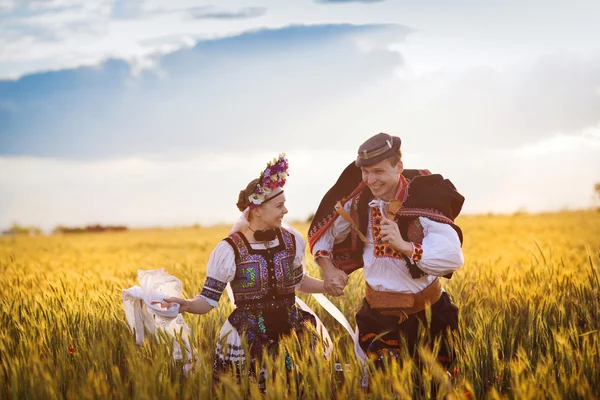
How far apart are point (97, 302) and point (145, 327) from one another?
170 cm

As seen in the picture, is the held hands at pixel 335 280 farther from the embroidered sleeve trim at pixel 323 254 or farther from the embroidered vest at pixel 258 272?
the embroidered vest at pixel 258 272

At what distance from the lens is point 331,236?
407 cm

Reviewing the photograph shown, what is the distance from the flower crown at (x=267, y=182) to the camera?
377 cm

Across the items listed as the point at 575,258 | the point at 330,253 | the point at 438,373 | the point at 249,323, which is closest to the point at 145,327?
the point at 249,323

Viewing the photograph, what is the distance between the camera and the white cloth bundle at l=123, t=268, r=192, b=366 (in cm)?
380

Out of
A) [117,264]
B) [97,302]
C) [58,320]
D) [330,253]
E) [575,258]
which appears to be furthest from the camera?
[117,264]

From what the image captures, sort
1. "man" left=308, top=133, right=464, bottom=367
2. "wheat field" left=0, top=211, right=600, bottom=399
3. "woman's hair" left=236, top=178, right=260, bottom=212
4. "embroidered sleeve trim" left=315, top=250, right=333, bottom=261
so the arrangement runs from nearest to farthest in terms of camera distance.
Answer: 1. "wheat field" left=0, top=211, right=600, bottom=399
2. "man" left=308, top=133, right=464, bottom=367
3. "woman's hair" left=236, top=178, right=260, bottom=212
4. "embroidered sleeve trim" left=315, top=250, right=333, bottom=261

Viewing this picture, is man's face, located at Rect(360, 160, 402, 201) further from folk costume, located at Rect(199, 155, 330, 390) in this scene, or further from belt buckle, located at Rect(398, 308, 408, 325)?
belt buckle, located at Rect(398, 308, 408, 325)

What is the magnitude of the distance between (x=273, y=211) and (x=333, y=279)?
2.03ft

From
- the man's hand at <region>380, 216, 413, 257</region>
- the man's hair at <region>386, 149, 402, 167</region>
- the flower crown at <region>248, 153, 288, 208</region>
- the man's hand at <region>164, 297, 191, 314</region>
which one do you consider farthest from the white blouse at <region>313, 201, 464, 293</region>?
the man's hand at <region>164, 297, 191, 314</region>

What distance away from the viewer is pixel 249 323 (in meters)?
3.87

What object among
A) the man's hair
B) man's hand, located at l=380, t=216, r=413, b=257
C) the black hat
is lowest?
man's hand, located at l=380, t=216, r=413, b=257

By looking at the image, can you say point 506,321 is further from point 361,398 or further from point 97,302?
point 97,302

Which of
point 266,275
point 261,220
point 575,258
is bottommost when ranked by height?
point 575,258
